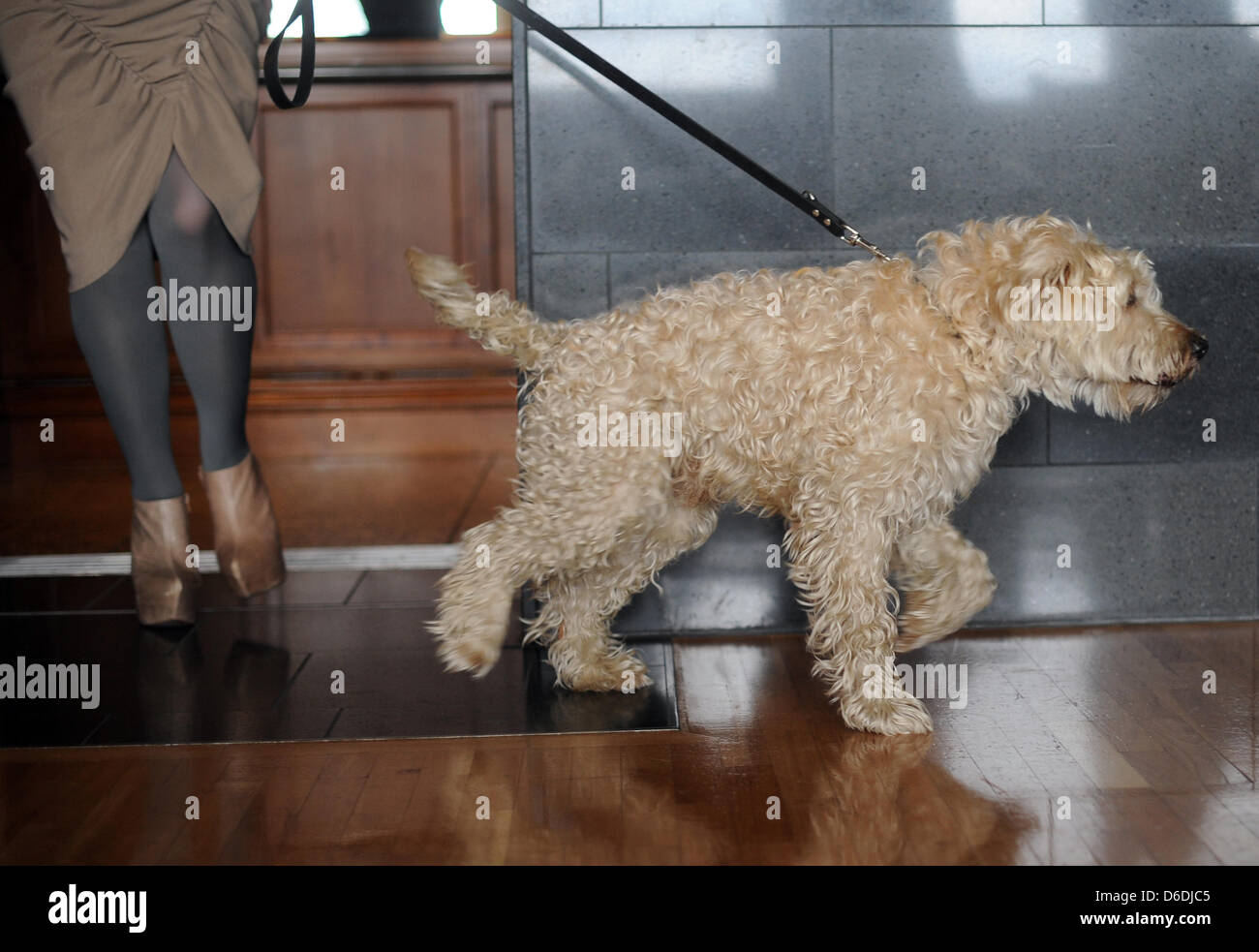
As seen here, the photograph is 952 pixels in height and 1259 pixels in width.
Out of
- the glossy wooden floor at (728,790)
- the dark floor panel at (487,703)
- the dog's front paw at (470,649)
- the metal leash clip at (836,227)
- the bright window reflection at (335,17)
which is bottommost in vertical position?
the glossy wooden floor at (728,790)

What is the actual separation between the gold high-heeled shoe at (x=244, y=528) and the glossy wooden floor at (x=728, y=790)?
0.89 meters

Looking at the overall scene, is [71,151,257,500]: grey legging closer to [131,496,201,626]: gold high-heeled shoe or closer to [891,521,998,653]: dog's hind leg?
[131,496,201,626]: gold high-heeled shoe

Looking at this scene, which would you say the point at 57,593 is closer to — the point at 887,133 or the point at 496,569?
the point at 496,569

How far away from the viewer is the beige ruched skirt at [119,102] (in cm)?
321

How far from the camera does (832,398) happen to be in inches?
104

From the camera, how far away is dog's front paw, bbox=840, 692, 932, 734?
2.70 metres

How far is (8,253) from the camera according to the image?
6.20 m

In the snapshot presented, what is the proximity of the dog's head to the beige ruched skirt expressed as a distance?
1.86m

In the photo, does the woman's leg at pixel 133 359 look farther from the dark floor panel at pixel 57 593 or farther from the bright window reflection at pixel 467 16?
the bright window reflection at pixel 467 16

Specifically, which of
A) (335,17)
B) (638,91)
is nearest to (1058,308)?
(638,91)

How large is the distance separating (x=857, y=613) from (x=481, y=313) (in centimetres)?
102

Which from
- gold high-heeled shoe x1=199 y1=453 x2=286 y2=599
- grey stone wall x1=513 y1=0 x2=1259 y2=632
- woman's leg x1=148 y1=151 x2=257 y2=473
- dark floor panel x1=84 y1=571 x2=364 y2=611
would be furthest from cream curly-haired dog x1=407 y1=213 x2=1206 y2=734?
dark floor panel x1=84 y1=571 x2=364 y2=611

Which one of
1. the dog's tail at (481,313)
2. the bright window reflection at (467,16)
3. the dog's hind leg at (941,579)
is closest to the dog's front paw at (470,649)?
the dog's tail at (481,313)
